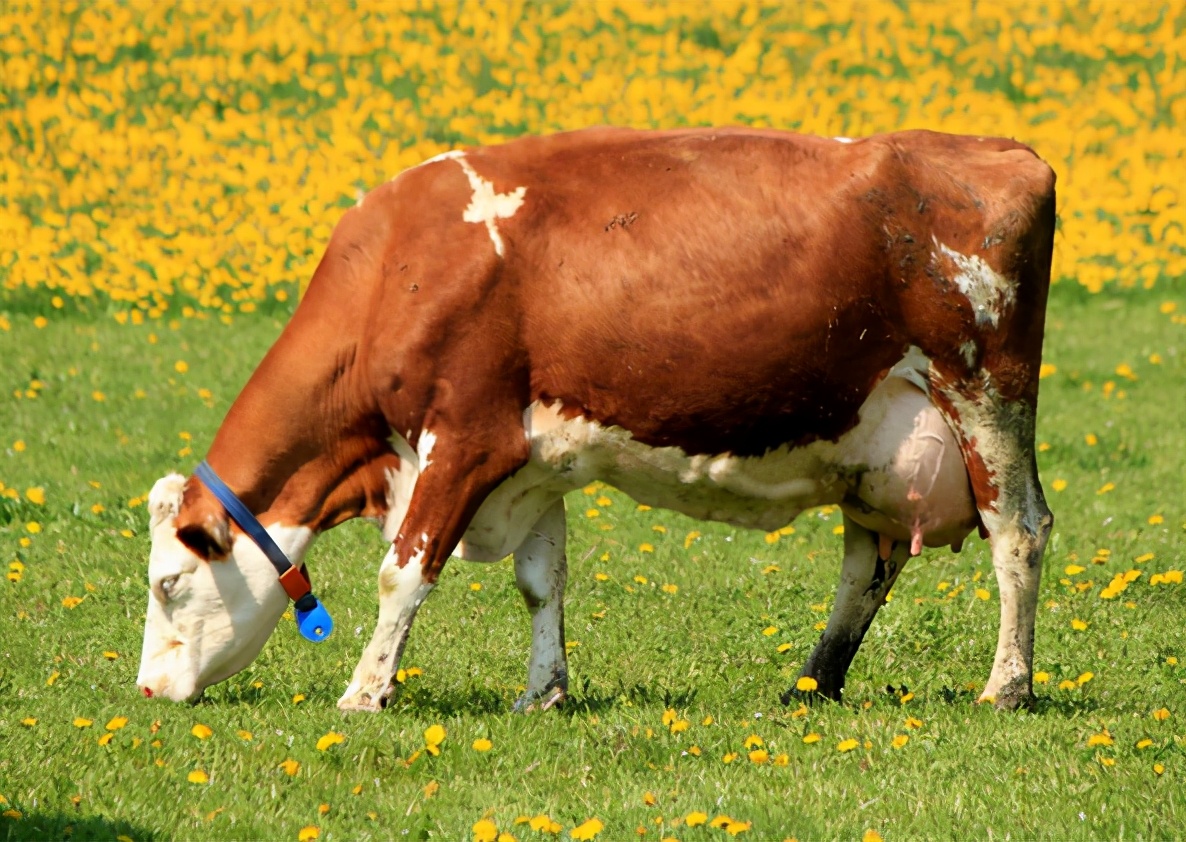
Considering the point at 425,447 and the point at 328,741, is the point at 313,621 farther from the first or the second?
the point at 328,741

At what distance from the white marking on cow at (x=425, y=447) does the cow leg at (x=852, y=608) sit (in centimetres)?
181

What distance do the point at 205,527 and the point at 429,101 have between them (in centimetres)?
1278

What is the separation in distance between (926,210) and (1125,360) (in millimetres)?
7902

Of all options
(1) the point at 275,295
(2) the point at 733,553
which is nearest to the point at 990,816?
(2) the point at 733,553

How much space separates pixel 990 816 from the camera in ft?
16.5

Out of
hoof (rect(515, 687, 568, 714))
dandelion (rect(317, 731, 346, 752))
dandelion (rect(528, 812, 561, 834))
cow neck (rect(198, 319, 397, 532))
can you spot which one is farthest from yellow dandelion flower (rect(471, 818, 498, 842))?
cow neck (rect(198, 319, 397, 532))

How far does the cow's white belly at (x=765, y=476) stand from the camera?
6.17 meters

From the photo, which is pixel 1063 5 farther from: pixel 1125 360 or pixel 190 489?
pixel 190 489

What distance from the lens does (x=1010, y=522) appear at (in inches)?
251

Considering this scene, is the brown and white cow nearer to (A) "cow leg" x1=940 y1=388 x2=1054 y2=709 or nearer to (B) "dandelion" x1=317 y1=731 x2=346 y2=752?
(A) "cow leg" x1=940 y1=388 x2=1054 y2=709

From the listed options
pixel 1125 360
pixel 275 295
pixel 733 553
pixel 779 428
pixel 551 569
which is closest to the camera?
pixel 779 428

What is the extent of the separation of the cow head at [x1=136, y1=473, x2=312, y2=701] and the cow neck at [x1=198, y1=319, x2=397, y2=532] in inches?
4.6

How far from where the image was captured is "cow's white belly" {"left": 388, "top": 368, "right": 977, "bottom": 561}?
617 cm

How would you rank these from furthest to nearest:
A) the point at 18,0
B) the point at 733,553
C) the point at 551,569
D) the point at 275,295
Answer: the point at 18,0, the point at 275,295, the point at 733,553, the point at 551,569
